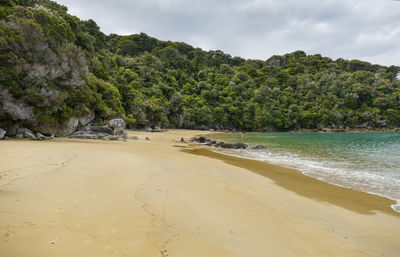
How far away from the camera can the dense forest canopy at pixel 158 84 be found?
55.9 feet

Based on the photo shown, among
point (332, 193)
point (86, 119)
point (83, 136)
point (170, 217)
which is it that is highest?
point (86, 119)

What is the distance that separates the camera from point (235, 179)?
28.1 feet

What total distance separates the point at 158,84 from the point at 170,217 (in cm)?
6278

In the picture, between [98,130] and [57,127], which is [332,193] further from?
[98,130]

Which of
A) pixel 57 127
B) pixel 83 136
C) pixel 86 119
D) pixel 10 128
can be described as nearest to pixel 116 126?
pixel 86 119

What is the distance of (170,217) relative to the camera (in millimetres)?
4145

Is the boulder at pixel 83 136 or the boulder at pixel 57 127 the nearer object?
the boulder at pixel 57 127

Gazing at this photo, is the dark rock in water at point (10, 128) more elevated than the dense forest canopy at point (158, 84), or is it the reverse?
the dense forest canopy at point (158, 84)

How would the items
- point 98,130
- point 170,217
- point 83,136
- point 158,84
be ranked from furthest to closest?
point 158,84 < point 98,130 < point 83,136 < point 170,217

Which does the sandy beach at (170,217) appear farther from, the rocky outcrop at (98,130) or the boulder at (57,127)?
the rocky outcrop at (98,130)

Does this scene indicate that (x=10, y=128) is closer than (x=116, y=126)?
Yes

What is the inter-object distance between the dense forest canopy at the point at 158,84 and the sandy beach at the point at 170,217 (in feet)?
40.6

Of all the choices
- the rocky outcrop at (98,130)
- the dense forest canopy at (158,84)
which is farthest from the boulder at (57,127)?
the rocky outcrop at (98,130)

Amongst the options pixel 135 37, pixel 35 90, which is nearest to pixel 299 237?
pixel 35 90
